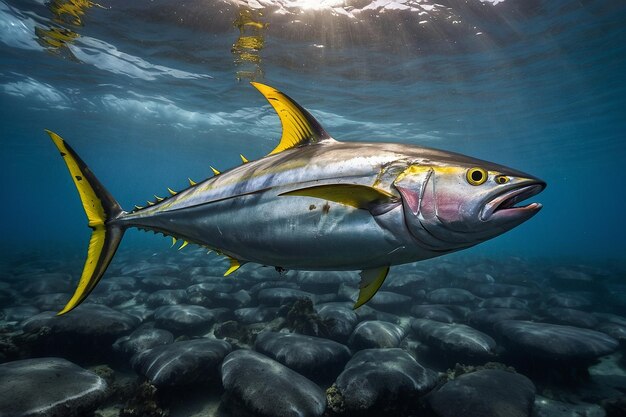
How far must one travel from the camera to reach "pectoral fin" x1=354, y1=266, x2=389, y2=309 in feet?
6.87

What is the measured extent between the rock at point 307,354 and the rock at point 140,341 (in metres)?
1.95

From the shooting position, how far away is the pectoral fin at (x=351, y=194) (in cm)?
146

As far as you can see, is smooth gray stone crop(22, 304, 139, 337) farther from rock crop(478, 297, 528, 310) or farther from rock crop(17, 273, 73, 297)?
rock crop(478, 297, 528, 310)

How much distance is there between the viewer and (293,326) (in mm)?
7234

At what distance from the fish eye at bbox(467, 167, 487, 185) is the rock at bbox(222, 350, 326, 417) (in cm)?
338

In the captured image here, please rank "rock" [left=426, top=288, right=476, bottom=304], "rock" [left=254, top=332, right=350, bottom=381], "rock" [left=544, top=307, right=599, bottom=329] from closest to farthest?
"rock" [left=254, top=332, right=350, bottom=381] < "rock" [left=544, top=307, right=599, bottom=329] < "rock" [left=426, top=288, right=476, bottom=304]

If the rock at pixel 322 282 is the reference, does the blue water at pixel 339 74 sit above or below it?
above

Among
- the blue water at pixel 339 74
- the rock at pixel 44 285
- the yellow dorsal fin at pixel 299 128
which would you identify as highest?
the blue water at pixel 339 74

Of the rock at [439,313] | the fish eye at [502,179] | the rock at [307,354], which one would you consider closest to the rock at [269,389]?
the rock at [307,354]

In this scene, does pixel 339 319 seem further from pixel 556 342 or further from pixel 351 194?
pixel 351 194

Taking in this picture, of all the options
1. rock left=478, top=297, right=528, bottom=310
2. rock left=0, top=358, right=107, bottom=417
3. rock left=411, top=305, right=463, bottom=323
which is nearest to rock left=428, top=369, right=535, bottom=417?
rock left=411, top=305, right=463, bottom=323

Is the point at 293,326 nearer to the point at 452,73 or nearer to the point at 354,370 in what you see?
the point at 354,370

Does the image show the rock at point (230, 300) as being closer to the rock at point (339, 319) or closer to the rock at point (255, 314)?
the rock at point (255, 314)

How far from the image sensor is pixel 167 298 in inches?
379
